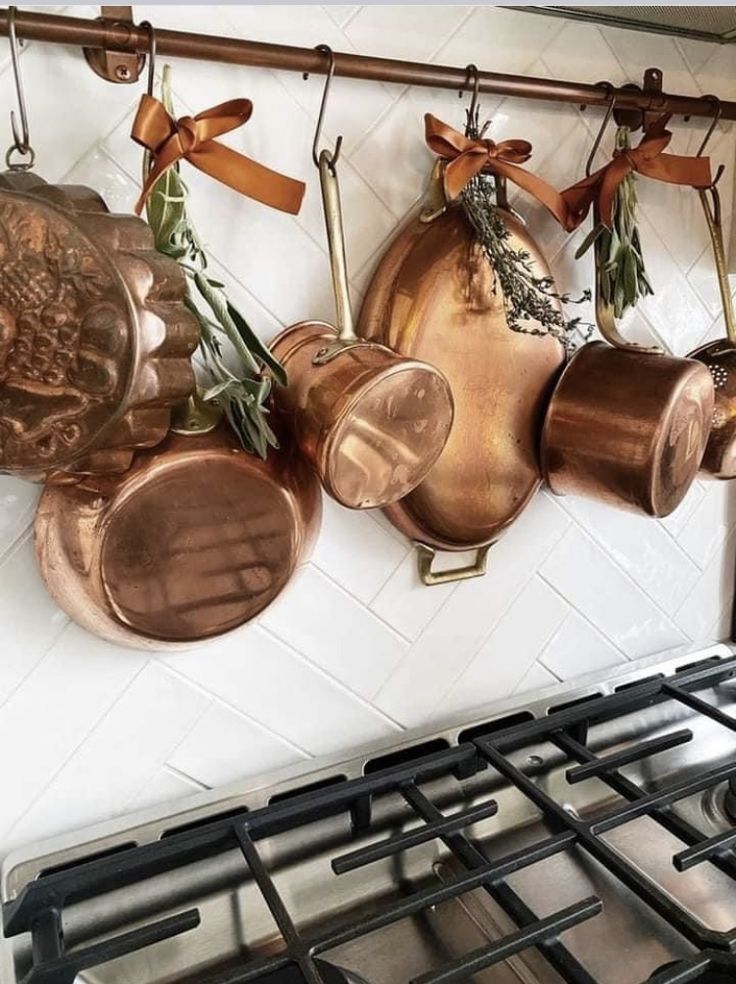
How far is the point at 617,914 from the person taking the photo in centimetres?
73

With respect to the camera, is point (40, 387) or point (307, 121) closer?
point (40, 387)

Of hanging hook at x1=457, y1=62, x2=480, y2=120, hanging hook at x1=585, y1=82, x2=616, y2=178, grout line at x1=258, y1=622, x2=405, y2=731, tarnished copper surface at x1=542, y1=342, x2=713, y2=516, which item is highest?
hanging hook at x1=585, y1=82, x2=616, y2=178

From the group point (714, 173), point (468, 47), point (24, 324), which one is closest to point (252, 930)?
point (24, 324)

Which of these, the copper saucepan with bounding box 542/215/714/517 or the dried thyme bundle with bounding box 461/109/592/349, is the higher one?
the dried thyme bundle with bounding box 461/109/592/349

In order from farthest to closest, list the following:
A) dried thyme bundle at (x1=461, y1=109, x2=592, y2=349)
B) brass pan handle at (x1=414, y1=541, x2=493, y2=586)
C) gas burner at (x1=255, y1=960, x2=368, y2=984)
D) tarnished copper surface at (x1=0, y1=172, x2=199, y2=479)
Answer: brass pan handle at (x1=414, y1=541, x2=493, y2=586)
dried thyme bundle at (x1=461, y1=109, x2=592, y2=349)
gas burner at (x1=255, y1=960, x2=368, y2=984)
tarnished copper surface at (x1=0, y1=172, x2=199, y2=479)

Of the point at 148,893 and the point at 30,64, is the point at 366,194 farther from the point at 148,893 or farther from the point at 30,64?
the point at 148,893

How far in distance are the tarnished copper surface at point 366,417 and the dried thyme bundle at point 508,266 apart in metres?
0.12

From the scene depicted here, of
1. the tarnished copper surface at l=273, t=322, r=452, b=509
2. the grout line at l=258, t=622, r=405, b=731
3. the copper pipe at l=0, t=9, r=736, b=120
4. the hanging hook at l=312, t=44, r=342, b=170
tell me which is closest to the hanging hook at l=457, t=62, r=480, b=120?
the copper pipe at l=0, t=9, r=736, b=120

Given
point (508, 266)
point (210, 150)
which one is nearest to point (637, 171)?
point (508, 266)

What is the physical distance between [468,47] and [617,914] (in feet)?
2.47

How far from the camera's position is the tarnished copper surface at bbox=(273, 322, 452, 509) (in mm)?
654

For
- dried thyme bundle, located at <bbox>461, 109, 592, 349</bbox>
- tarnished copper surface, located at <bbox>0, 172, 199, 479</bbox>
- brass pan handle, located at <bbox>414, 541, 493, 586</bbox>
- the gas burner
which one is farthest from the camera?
brass pan handle, located at <bbox>414, 541, 493, 586</bbox>

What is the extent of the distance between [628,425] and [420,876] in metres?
0.44

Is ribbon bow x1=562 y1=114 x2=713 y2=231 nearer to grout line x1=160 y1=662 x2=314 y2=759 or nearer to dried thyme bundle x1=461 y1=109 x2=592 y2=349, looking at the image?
dried thyme bundle x1=461 y1=109 x2=592 y2=349
